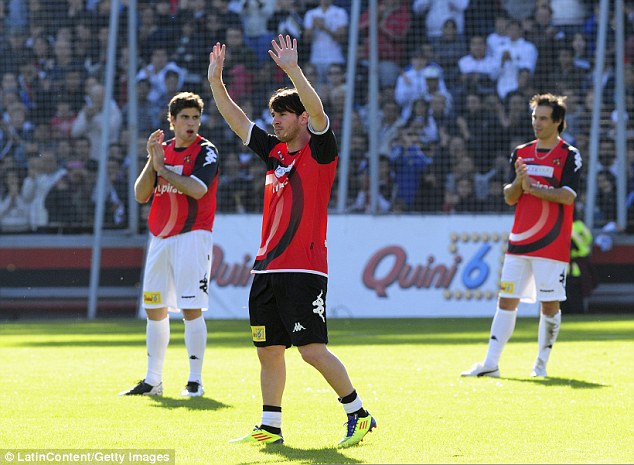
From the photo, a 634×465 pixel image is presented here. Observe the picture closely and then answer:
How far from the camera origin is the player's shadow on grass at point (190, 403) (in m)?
8.91

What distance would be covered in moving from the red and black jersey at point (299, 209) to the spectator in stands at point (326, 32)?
13812 millimetres

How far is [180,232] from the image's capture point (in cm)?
1009

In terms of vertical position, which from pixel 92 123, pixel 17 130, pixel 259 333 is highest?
pixel 92 123

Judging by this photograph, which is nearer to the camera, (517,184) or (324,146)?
(324,146)

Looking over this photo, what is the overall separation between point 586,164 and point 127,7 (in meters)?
8.36

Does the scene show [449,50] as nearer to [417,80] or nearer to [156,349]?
[417,80]

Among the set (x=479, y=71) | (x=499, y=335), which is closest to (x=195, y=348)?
(x=499, y=335)

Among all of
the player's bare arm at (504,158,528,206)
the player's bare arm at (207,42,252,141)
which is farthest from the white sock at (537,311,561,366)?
the player's bare arm at (207,42,252,141)

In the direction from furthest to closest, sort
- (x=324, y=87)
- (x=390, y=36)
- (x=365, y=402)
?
(x=390, y=36) < (x=324, y=87) < (x=365, y=402)

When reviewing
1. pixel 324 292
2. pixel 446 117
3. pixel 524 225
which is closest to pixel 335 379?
pixel 324 292

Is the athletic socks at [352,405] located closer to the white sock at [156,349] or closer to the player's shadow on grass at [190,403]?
the player's shadow on grass at [190,403]

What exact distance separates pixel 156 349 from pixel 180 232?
3.23 ft

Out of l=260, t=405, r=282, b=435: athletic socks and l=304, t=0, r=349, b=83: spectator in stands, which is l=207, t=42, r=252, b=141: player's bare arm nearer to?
l=260, t=405, r=282, b=435: athletic socks

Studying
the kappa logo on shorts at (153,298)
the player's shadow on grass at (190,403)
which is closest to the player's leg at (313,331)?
the player's shadow on grass at (190,403)
